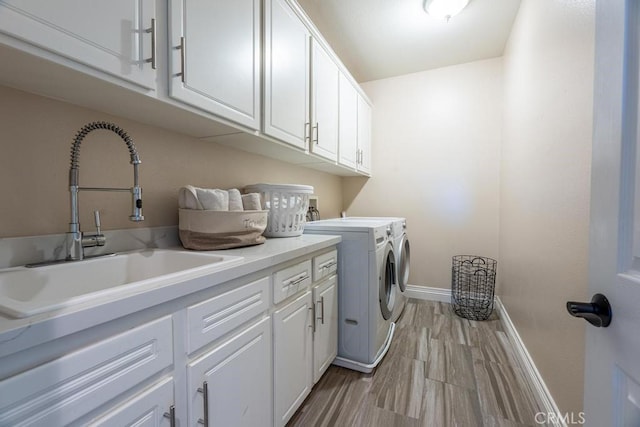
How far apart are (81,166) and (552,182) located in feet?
6.79

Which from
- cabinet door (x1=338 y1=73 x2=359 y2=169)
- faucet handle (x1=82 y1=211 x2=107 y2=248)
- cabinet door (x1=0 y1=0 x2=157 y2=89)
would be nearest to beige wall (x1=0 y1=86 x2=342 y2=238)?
faucet handle (x1=82 y1=211 x2=107 y2=248)

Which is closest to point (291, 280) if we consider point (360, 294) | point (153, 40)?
point (360, 294)

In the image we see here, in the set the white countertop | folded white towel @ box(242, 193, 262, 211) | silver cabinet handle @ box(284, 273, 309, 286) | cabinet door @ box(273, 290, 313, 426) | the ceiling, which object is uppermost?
the ceiling

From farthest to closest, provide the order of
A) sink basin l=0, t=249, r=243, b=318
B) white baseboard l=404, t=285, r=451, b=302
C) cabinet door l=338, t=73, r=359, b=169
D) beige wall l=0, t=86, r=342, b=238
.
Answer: white baseboard l=404, t=285, r=451, b=302 → cabinet door l=338, t=73, r=359, b=169 → beige wall l=0, t=86, r=342, b=238 → sink basin l=0, t=249, r=243, b=318

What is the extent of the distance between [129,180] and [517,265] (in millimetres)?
2458

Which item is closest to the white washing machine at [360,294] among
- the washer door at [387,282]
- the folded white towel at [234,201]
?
the washer door at [387,282]

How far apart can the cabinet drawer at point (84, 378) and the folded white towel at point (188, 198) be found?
1.97ft

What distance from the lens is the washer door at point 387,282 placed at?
182 centimetres

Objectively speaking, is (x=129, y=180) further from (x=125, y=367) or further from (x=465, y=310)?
(x=465, y=310)

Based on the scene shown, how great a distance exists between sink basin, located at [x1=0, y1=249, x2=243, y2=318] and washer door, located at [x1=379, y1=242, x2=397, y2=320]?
1155 millimetres

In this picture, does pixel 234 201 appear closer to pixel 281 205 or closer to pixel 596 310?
pixel 281 205

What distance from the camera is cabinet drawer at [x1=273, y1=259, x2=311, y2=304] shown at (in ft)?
3.72

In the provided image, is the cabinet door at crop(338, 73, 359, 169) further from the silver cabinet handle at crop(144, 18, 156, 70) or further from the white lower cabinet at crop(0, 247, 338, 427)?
the silver cabinet handle at crop(144, 18, 156, 70)

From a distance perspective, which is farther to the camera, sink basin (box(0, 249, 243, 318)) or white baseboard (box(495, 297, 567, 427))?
white baseboard (box(495, 297, 567, 427))
